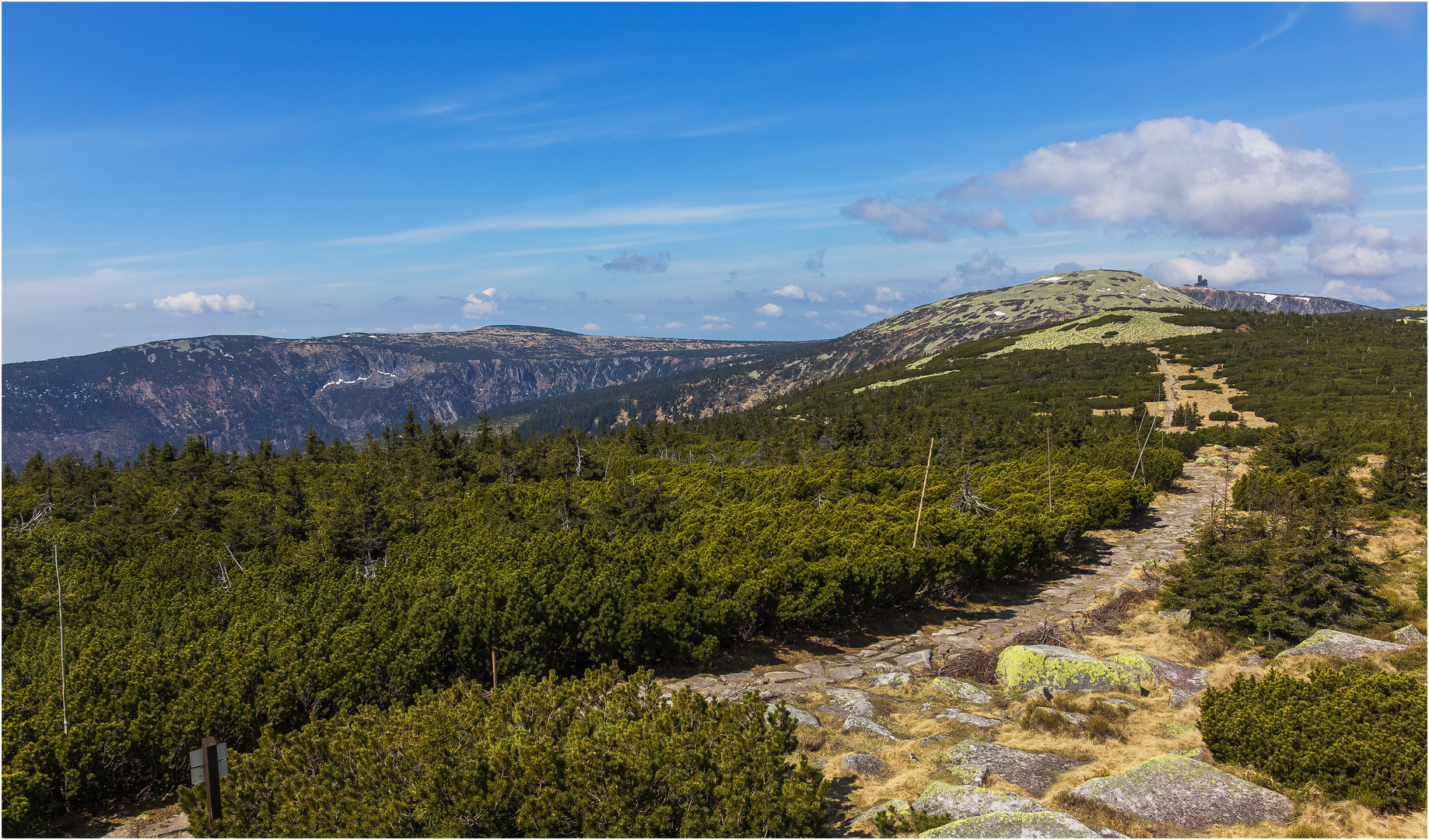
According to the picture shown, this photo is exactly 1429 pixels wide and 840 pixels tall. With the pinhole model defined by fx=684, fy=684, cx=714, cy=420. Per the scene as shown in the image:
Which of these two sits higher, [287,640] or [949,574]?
[287,640]

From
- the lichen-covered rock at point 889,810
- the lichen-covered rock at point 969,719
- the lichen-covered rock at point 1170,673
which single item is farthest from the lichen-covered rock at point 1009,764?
the lichen-covered rock at point 1170,673

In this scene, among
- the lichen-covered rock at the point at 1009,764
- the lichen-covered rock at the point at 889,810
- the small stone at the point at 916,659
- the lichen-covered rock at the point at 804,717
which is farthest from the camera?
the small stone at the point at 916,659

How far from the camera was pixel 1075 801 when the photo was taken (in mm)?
13297

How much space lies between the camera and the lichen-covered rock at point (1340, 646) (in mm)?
21656

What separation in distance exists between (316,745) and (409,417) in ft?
215

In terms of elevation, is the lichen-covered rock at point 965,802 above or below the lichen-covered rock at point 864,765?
above

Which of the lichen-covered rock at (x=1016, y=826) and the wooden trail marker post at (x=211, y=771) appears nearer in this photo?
the wooden trail marker post at (x=211, y=771)

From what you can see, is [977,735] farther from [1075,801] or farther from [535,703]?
[535,703]

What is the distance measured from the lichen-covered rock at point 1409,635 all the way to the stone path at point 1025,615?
417 inches

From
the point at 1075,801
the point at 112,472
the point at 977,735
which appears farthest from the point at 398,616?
the point at 112,472

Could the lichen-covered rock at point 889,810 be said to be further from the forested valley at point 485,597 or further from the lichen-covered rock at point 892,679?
the lichen-covered rock at point 892,679

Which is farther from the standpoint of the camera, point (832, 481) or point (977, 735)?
point (832, 481)

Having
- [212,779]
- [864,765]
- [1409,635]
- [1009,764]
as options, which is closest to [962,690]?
[1009,764]

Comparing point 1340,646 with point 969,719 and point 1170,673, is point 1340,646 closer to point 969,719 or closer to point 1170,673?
point 1170,673
